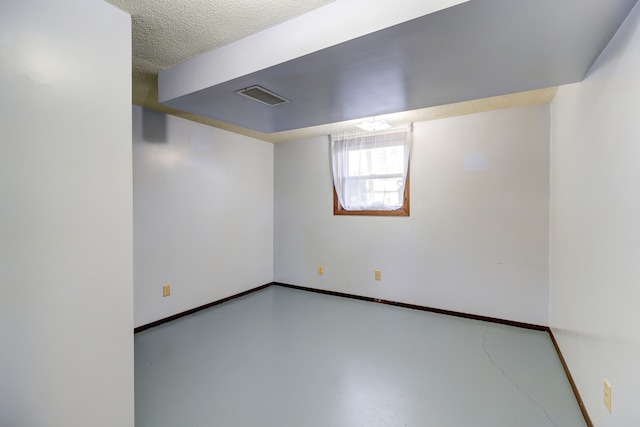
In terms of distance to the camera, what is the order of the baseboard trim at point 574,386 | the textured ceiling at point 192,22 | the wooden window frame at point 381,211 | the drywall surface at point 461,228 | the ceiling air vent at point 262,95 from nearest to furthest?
the textured ceiling at point 192,22, the baseboard trim at point 574,386, the ceiling air vent at point 262,95, the drywall surface at point 461,228, the wooden window frame at point 381,211

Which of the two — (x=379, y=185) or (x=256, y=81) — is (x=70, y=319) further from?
(x=379, y=185)

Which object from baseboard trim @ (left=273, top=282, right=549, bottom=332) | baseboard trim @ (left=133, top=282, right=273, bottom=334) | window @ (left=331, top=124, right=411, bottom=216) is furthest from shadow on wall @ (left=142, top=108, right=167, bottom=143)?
baseboard trim @ (left=273, top=282, right=549, bottom=332)

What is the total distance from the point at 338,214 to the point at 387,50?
2.64 metres

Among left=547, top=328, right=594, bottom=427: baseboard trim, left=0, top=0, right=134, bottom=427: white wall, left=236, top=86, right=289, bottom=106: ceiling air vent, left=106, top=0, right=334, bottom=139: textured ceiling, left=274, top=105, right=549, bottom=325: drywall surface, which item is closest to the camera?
left=0, top=0, right=134, bottom=427: white wall

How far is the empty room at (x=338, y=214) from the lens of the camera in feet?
3.94

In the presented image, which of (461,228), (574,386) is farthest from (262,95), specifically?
(574,386)

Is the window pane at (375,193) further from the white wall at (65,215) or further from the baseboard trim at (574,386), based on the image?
the white wall at (65,215)

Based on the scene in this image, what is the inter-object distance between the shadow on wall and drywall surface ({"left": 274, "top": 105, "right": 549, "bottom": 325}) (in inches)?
74.7

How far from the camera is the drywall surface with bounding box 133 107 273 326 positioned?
292 centimetres

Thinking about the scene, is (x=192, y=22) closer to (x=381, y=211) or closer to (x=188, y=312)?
(x=381, y=211)

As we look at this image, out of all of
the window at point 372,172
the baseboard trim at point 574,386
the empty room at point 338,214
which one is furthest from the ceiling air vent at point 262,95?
the baseboard trim at point 574,386

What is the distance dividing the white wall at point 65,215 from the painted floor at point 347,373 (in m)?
0.59

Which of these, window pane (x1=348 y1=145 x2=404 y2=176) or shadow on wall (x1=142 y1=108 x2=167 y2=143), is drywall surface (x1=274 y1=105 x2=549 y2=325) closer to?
window pane (x1=348 y1=145 x2=404 y2=176)

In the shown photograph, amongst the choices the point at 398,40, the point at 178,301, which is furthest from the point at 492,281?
the point at 178,301
